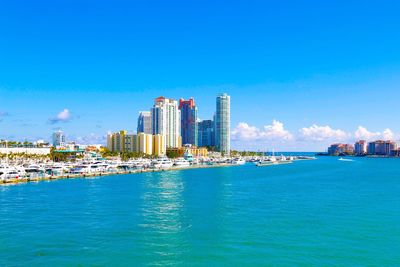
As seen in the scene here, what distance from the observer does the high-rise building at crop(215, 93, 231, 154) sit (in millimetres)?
182363

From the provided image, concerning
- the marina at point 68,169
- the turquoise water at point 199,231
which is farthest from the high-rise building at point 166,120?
the turquoise water at point 199,231

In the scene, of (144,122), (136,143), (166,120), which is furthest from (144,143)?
(144,122)

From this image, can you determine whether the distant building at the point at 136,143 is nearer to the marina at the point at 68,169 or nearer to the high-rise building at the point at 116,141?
the high-rise building at the point at 116,141

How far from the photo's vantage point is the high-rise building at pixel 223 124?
18236 centimetres

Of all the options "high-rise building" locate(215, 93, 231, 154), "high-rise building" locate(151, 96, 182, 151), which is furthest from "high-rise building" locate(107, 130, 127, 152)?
"high-rise building" locate(215, 93, 231, 154)

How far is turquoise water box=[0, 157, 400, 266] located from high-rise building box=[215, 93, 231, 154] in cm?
13993

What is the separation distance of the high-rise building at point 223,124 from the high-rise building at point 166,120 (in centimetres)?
2157

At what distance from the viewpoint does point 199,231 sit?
87.7 feet

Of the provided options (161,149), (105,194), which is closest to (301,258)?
(105,194)

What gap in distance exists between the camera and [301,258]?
20.8 metres

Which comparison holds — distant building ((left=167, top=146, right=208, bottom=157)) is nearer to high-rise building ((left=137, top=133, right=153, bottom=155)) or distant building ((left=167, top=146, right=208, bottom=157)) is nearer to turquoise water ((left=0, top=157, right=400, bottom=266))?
high-rise building ((left=137, top=133, right=153, bottom=155))

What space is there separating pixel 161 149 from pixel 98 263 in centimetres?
13368

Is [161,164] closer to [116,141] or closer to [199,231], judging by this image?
[116,141]

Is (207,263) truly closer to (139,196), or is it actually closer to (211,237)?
(211,237)
